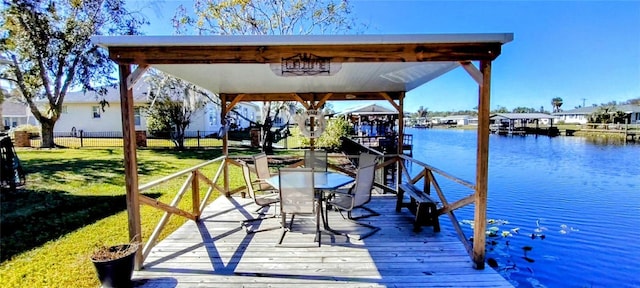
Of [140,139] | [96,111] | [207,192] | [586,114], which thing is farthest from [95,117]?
[586,114]

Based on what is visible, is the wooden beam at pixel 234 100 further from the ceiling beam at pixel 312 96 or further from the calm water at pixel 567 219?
the calm water at pixel 567 219

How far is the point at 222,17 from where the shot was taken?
11.2 metres

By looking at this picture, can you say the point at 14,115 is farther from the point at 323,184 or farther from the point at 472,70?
the point at 472,70

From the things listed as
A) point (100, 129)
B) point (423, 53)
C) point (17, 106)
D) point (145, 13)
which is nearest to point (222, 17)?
point (145, 13)

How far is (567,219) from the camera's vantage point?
712 cm

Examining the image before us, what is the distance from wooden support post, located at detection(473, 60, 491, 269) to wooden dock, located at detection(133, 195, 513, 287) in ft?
0.72

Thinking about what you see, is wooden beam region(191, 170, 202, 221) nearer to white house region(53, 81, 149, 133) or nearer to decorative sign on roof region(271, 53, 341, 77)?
decorative sign on roof region(271, 53, 341, 77)

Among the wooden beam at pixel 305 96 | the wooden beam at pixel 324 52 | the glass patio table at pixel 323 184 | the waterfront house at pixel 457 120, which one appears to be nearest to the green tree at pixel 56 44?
the wooden beam at pixel 305 96

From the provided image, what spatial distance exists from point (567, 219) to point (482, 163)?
560cm

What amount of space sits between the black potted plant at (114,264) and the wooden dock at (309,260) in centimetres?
23

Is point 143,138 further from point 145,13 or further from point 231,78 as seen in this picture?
point 231,78

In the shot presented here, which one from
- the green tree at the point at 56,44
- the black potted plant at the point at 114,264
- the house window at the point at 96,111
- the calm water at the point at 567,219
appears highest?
the green tree at the point at 56,44

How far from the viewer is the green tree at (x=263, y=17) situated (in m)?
11.2

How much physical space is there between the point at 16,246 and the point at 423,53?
18.3 ft
